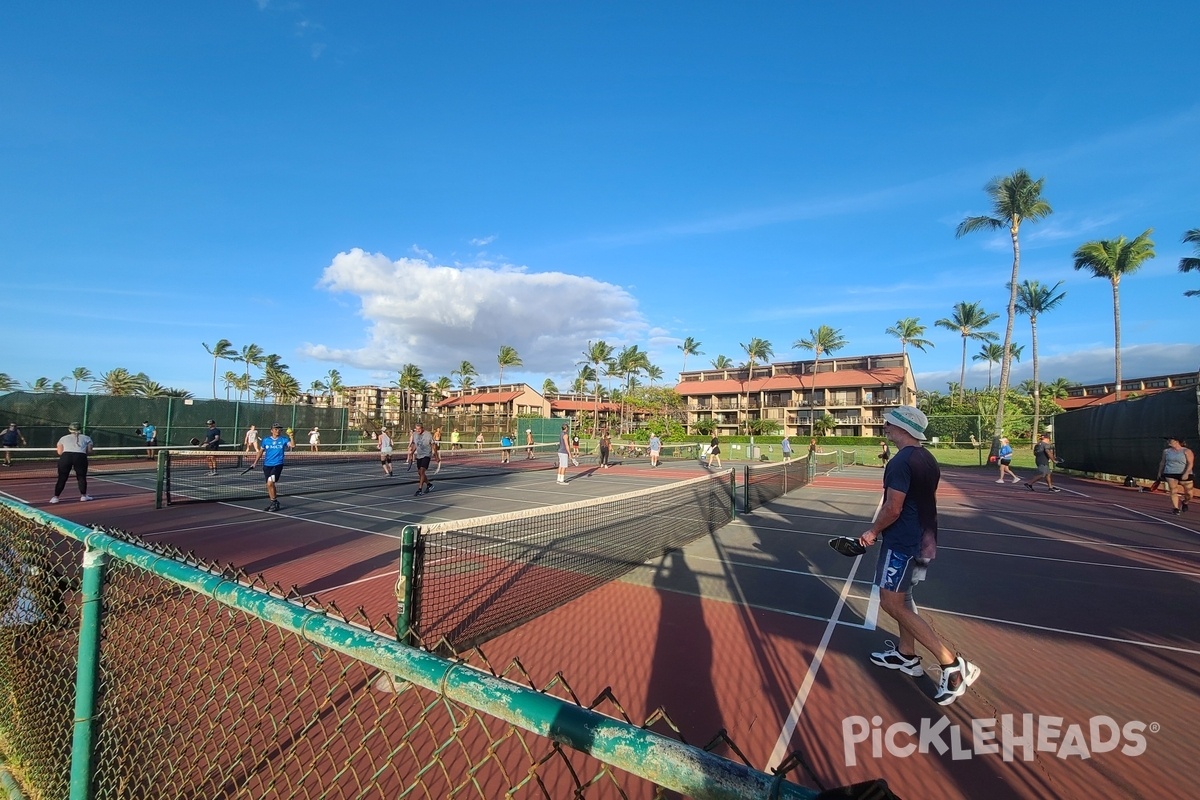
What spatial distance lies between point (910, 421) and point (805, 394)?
248 ft

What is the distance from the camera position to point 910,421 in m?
4.49

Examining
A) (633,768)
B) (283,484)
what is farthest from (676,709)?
(283,484)

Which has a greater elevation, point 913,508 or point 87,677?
point 913,508

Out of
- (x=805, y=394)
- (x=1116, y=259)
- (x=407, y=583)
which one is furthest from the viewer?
(x=805, y=394)

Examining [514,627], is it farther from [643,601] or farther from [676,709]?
[676,709]

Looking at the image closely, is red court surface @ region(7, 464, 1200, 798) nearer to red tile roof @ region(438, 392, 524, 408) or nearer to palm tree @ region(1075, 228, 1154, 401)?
palm tree @ region(1075, 228, 1154, 401)

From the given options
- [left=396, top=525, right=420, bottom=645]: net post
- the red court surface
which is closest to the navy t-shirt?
the red court surface

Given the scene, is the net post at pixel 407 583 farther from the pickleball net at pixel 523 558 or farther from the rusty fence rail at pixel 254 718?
the rusty fence rail at pixel 254 718

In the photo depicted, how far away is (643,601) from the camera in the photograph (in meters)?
5.92

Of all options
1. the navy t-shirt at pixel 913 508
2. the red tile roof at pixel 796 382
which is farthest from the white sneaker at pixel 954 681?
the red tile roof at pixel 796 382

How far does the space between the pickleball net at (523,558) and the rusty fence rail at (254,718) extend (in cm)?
68

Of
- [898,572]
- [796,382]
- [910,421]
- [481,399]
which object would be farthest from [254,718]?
[481,399]

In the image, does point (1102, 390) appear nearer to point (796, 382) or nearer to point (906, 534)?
point (796, 382)

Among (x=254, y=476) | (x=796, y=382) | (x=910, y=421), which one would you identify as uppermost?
(x=796, y=382)
